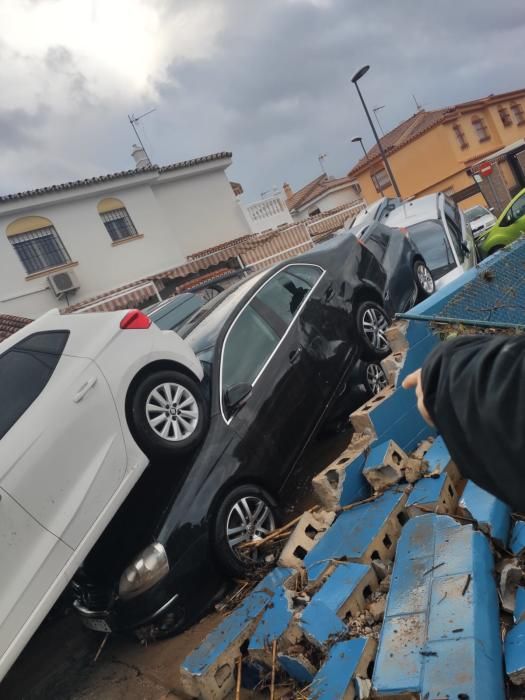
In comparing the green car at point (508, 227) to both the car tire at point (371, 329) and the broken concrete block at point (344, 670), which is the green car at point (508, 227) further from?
the broken concrete block at point (344, 670)

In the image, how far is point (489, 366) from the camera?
1.01 meters

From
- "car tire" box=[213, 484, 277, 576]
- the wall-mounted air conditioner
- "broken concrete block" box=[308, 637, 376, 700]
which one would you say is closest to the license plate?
"car tire" box=[213, 484, 277, 576]

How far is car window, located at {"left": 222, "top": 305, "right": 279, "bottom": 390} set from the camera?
379 cm

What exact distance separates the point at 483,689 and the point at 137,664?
245cm

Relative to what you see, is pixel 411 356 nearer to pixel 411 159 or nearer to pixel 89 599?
pixel 89 599

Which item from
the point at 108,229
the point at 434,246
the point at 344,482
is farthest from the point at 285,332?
the point at 108,229

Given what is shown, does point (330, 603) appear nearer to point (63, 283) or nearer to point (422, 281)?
point (422, 281)

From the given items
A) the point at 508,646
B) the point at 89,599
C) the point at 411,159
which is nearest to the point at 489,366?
the point at 508,646

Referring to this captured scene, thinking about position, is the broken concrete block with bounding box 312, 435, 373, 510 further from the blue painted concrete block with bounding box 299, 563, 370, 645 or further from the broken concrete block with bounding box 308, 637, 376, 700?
the broken concrete block with bounding box 308, 637, 376, 700

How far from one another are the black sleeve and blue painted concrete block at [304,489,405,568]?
5.37 ft

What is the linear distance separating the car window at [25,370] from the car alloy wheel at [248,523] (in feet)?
4.80

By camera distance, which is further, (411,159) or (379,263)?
(411,159)

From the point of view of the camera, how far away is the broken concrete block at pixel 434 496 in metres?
2.58

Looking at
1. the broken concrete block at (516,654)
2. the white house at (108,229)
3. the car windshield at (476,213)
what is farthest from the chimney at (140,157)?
the broken concrete block at (516,654)
